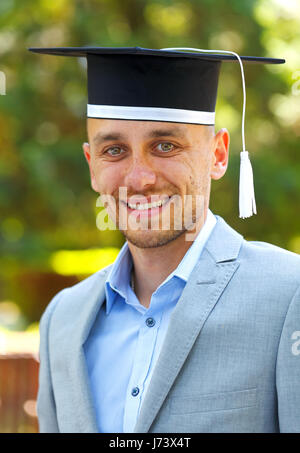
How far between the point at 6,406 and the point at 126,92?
3.99 meters

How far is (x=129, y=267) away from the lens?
2348 mm

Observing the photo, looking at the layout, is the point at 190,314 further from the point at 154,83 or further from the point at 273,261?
the point at 154,83

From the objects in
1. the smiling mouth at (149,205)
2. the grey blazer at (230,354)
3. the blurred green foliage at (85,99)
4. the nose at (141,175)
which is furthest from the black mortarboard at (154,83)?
the blurred green foliage at (85,99)

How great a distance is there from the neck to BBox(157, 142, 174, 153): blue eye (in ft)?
0.89

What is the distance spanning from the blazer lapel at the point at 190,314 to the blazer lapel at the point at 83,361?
0.74 ft

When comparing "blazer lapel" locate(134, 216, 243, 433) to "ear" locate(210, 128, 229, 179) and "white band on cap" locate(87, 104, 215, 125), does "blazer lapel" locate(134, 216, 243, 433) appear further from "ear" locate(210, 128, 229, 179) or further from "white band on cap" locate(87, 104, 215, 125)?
"white band on cap" locate(87, 104, 215, 125)

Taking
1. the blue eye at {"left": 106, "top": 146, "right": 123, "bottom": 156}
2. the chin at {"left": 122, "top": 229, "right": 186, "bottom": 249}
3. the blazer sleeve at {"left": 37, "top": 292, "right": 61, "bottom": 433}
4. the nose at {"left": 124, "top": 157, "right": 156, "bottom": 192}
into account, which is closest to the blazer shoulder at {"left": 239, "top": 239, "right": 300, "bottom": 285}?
the chin at {"left": 122, "top": 229, "right": 186, "bottom": 249}

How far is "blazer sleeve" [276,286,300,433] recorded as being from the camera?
177cm

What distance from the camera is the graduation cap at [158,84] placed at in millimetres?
2047

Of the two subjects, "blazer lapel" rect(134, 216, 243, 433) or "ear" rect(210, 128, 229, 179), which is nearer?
"blazer lapel" rect(134, 216, 243, 433)

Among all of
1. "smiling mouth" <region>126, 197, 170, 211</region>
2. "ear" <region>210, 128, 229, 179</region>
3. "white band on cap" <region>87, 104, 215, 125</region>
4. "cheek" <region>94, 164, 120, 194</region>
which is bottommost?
"smiling mouth" <region>126, 197, 170, 211</region>

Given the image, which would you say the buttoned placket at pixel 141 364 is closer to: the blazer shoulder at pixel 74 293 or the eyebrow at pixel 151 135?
the blazer shoulder at pixel 74 293

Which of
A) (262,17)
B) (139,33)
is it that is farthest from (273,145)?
(139,33)
